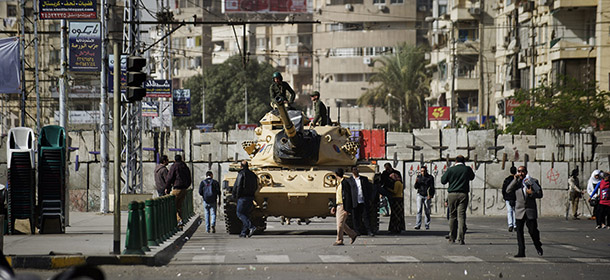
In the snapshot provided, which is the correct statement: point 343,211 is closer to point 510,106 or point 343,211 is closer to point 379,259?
point 379,259

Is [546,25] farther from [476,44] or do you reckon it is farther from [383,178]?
[383,178]

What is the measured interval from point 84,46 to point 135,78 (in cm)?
1205

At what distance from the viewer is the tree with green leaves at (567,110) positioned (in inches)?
1967

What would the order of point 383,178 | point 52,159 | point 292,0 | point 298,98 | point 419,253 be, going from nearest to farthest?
point 419,253
point 52,159
point 383,178
point 292,0
point 298,98

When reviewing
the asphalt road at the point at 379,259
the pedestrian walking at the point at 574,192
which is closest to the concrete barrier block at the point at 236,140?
the pedestrian walking at the point at 574,192

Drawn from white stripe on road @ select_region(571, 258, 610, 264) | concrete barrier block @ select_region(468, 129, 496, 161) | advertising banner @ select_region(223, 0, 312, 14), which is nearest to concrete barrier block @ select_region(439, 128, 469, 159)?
concrete barrier block @ select_region(468, 129, 496, 161)

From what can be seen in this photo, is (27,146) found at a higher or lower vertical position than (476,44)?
lower

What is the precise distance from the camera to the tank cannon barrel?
77.6ft

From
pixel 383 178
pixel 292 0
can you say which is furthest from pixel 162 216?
pixel 292 0

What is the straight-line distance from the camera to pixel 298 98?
11156cm

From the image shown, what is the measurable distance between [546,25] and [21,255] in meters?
46.9

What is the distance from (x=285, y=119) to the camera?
960 inches

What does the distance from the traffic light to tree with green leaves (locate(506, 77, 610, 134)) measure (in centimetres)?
3406

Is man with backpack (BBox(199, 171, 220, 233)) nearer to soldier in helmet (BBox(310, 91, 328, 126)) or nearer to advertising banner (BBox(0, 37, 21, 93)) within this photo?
soldier in helmet (BBox(310, 91, 328, 126))
